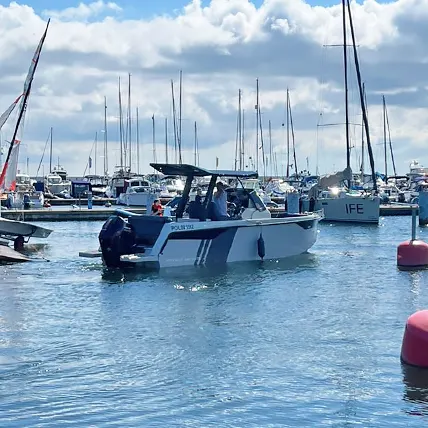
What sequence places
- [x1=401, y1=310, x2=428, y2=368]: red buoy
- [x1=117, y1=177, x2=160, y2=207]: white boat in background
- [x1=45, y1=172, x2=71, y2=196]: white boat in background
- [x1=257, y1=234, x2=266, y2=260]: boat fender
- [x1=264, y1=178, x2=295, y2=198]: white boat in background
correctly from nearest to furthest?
1. [x1=401, y1=310, x2=428, y2=368]: red buoy
2. [x1=257, y1=234, x2=266, y2=260]: boat fender
3. [x1=117, y1=177, x2=160, y2=207]: white boat in background
4. [x1=264, y1=178, x2=295, y2=198]: white boat in background
5. [x1=45, y1=172, x2=71, y2=196]: white boat in background

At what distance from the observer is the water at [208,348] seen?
10703 mm

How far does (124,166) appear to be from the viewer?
8744cm

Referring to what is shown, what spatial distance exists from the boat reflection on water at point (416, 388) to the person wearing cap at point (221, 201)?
39.4 ft

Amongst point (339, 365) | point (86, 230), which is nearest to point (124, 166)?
point (86, 230)

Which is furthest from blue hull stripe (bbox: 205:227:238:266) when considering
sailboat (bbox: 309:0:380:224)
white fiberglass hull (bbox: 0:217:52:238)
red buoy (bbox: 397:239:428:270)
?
sailboat (bbox: 309:0:380:224)

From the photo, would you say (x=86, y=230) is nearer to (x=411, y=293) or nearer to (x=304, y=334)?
(x=411, y=293)

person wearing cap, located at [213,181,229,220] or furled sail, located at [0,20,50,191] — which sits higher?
furled sail, located at [0,20,50,191]

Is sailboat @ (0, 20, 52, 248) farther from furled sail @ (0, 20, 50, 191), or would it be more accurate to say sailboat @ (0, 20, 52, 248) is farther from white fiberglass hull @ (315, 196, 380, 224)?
white fiberglass hull @ (315, 196, 380, 224)

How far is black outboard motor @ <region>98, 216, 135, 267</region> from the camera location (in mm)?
23000

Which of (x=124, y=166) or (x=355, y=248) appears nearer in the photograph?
(x=355, y=248)

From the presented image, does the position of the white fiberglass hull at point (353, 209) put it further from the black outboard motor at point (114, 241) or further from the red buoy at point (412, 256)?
the black outboard motor at point (114, 241)

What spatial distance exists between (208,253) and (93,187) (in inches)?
2579

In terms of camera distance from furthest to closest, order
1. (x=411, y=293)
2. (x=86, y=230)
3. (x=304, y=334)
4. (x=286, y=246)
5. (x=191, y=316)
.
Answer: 1. (x=86, y=230)
2. (x=286, y=246)
3. (x=411, y=293)
4. (x=191, y=316)
5. (x=304, y=334)

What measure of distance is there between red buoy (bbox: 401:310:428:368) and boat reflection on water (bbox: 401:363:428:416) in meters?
0.11
